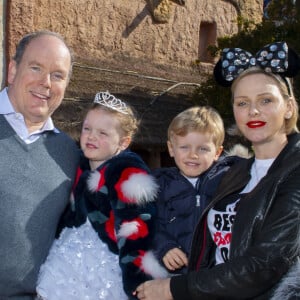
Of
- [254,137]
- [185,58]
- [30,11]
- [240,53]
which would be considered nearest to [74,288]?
[254,137]

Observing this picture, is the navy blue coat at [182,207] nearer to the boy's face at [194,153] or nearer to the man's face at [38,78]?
the boy's face at [194,153]

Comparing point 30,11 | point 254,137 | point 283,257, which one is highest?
point 30,11

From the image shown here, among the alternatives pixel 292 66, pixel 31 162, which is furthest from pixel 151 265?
pixel 292 66

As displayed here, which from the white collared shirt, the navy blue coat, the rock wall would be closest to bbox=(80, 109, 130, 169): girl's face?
the white collared shirt

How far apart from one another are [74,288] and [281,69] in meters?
A: 1.48

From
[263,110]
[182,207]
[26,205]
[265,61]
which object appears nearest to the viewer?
[263,110]

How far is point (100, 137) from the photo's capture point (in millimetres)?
3227

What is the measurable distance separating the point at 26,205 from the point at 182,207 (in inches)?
32.7

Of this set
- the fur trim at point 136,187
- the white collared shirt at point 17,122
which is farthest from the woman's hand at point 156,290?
the white collared shirt at point 17,122

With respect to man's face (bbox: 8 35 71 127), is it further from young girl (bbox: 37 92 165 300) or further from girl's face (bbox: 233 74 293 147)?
girl's face (bbox: 233 74 293 147)

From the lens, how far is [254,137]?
8.65ft

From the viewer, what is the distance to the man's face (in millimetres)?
3154

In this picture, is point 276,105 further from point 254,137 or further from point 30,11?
point 30,11

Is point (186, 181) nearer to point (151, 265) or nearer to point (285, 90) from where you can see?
point (151, 265)
